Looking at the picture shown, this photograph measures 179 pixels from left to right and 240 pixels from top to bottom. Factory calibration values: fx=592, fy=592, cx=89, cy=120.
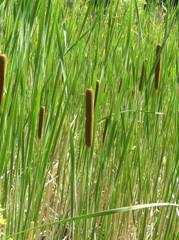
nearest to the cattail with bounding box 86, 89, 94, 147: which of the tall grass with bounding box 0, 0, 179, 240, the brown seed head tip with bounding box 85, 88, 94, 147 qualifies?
the brown seed head tip with bounding box 85, 88, 94, 147

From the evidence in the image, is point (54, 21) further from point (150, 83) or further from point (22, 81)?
point (150, 83)

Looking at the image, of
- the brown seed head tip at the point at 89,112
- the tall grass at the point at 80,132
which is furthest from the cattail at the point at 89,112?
the tall grass at the point at 80,132

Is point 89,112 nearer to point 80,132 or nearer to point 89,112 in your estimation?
point 89,112

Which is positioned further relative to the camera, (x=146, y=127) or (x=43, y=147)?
(x=146, y=127)

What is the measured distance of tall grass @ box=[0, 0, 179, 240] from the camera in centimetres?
130

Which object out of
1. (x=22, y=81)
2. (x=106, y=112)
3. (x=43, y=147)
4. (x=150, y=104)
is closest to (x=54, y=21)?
(x=22, y=81)

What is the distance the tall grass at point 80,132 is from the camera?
1298mm

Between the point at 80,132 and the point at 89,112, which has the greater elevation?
the point at 89,112

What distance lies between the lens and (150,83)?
163 cm

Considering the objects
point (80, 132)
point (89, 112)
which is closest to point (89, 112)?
point (89, 112)

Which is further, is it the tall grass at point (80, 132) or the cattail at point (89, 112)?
the tall grass at point (80, 132)

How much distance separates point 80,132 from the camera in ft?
5.59

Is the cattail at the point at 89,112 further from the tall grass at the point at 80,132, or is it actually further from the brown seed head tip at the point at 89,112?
the tall grass at the point at 80,132

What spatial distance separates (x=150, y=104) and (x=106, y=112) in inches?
8.8
